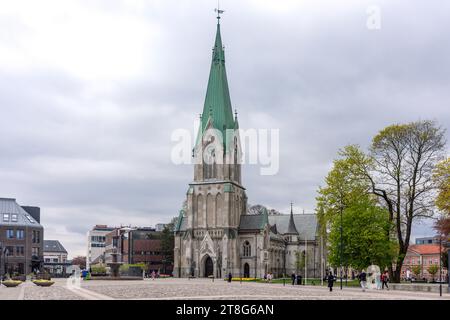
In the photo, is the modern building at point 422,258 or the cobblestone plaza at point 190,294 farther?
the modern building at point 422,258

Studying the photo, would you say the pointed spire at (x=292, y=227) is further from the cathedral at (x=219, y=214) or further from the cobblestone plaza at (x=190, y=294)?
the cobblestone plaza at (x=190, y=294)

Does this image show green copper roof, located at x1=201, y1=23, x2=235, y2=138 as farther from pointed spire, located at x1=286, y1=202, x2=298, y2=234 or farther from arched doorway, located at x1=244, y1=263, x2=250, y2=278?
pointed spire, located at x1=286, y1=202, x2=298, y2=234

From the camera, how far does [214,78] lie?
4503 inches

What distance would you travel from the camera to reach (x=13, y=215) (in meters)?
107

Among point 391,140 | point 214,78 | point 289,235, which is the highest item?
point 214,78

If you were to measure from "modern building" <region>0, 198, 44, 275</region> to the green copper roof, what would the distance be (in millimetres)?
34034

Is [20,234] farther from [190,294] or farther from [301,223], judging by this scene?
[190,294]

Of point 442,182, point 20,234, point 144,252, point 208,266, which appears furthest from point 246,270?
point 442,182

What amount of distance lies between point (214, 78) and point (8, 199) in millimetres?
→ 41429

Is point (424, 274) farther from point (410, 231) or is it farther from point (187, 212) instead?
point (410, 231)

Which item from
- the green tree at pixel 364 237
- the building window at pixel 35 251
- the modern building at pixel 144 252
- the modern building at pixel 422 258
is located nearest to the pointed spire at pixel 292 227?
the modern building at pixel 144 252

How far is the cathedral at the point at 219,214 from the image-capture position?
10762 centimetres
